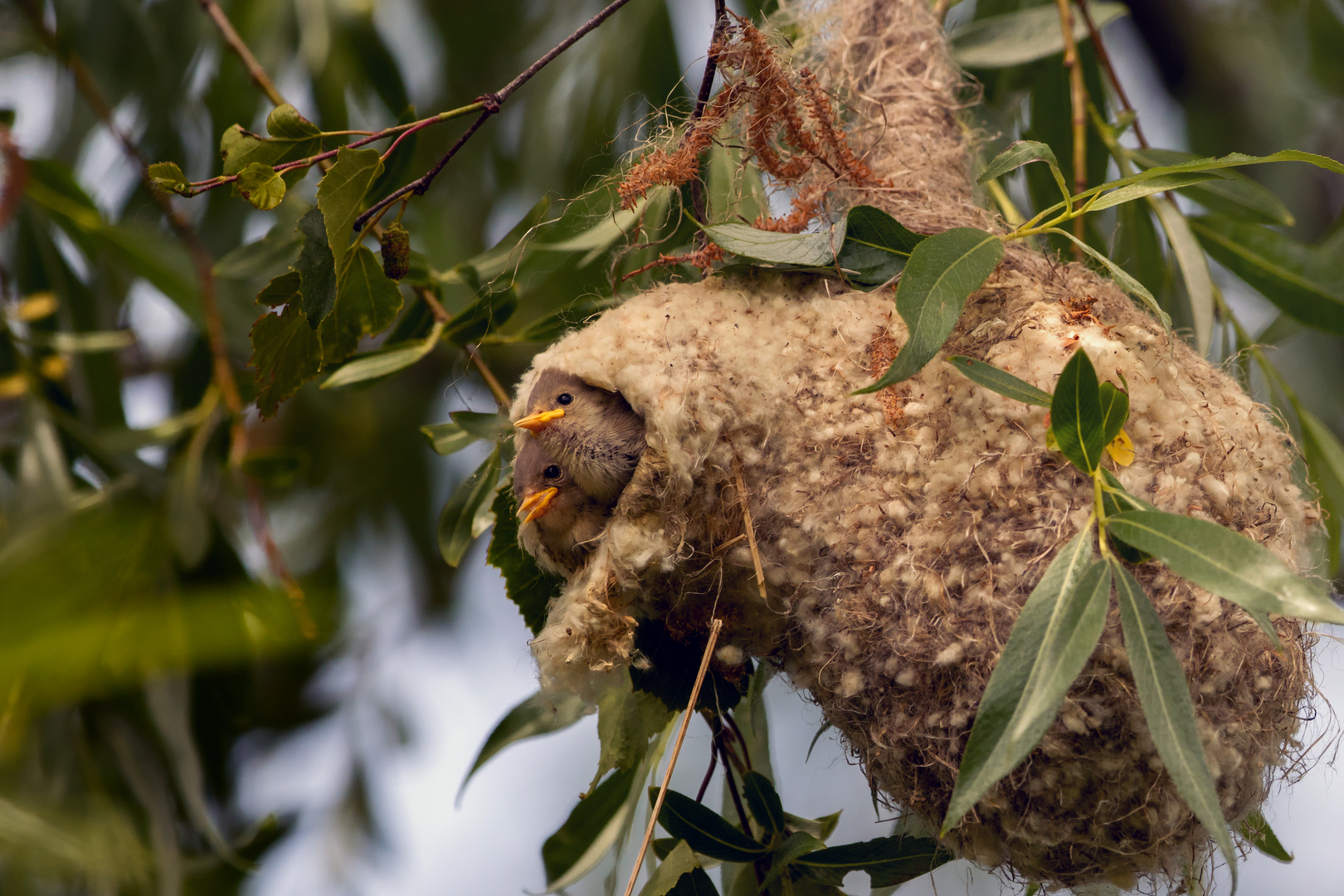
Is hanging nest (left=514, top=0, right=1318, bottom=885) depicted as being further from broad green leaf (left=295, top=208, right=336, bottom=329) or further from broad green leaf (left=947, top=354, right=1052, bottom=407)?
broad green leaf (left=295, top=208, right=336, bottom=329)

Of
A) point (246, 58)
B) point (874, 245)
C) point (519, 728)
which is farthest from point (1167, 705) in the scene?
point (246, 58)

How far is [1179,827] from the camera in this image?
0.66 meters

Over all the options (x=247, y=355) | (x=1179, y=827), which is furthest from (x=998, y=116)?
(x=247, y=355)

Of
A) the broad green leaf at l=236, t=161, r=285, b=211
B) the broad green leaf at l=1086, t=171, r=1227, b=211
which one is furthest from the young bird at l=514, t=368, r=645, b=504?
the broad green leaf at l=1086, t=171, r=1227, b=211

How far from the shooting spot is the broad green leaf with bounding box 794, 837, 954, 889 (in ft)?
2.53

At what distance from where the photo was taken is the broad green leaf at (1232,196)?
1.06 meters

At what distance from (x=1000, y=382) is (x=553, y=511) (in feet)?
1.08

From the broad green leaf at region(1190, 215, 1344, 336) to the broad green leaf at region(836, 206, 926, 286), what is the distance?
1.91 ft

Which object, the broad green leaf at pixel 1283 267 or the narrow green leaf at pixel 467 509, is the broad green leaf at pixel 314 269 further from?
the broad green leaf at pixel 1283 267

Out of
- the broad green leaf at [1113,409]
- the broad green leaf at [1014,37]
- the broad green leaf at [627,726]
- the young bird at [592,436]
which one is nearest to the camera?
the broad green leaf at [1113,409]

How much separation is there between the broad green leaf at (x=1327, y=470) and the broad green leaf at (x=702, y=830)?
2.45 feet

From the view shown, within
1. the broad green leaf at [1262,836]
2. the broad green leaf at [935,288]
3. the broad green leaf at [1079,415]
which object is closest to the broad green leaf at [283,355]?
the broad green leaf at [935,288]

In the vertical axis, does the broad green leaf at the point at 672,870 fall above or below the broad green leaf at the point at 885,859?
above

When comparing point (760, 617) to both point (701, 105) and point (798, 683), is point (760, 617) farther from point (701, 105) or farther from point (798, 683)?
point (701, 105)
